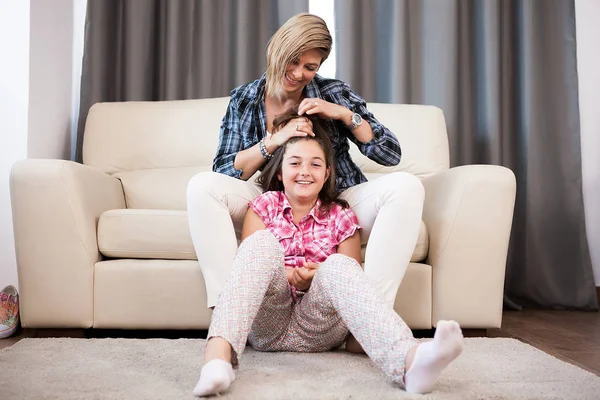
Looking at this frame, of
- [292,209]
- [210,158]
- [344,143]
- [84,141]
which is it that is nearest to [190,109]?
[210,158]

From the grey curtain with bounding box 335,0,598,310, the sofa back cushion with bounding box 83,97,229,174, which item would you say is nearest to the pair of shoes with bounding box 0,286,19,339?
the sofa back cushion with bounding box 83,97,229,174

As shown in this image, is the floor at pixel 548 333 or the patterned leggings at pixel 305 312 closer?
the patterned leggings at pixel 305 312

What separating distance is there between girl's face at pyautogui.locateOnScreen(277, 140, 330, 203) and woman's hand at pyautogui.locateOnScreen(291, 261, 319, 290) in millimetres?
218

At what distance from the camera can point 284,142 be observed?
161 centimetres

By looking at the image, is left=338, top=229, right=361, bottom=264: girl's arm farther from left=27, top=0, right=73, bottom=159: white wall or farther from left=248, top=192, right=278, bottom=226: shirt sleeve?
left=27, top=0, right=73, bottom=159: white wall

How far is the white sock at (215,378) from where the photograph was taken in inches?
38.7

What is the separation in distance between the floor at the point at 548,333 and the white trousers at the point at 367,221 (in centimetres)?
51

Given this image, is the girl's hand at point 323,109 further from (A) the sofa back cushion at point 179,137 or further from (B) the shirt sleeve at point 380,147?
(A) the sofa back cushion at point 179,137

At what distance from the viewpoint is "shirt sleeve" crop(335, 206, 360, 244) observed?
150cm

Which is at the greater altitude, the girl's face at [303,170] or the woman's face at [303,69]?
the woman's face at [303,69]

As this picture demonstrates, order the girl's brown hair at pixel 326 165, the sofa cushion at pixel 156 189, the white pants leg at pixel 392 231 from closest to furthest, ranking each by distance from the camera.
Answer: the white pants leg at pixel 392 231 < the girl's brown hair at pixel 326 165 < the sofa cushion at pixel 156 189

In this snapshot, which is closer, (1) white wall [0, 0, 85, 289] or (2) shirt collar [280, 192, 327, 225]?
(2) shirt collar [280, 192, 327, 225]

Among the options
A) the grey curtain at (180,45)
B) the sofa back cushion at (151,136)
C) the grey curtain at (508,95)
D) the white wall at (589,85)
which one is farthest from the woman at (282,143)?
the white wall at (589,85)

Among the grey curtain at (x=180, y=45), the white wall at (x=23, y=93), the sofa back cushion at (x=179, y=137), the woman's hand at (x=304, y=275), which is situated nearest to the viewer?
the woman's hand at (x=304, y=275)
